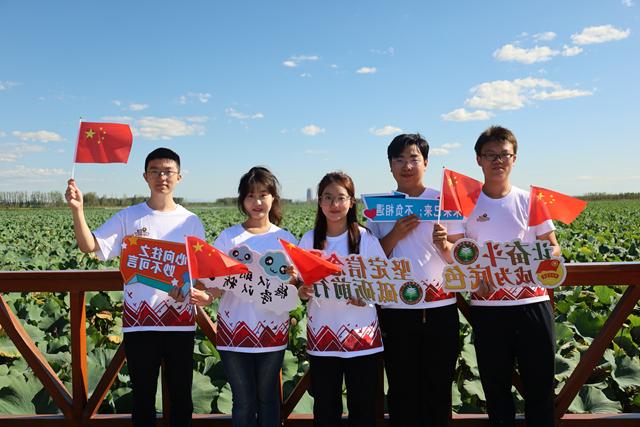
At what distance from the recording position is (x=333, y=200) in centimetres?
265

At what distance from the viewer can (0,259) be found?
10.0 m

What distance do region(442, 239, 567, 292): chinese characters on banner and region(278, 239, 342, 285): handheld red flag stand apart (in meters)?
0.66

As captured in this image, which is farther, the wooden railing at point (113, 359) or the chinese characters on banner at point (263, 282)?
the wooden railing at point (113, 359)

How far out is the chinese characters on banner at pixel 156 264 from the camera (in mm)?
2654

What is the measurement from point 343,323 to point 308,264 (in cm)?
38

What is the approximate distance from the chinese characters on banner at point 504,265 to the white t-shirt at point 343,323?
1.38ft

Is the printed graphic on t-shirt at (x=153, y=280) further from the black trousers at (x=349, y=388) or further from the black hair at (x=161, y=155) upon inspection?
the black trousers at (x=349, y=388)

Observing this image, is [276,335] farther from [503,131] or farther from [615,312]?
[615,312]

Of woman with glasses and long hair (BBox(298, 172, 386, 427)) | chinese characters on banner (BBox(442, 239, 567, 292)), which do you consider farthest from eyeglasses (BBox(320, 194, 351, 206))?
chinese characters on banner (BBox(442, 239, 567, 292))

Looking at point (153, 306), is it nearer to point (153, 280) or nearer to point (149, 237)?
point (153, 280)

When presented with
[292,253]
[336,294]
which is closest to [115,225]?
[292,253]

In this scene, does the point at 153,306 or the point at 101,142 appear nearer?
the point at 153,306

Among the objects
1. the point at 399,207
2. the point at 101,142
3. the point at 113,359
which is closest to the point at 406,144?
the point at 399,207

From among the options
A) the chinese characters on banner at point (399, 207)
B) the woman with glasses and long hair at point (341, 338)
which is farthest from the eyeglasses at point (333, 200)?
the chinese characters on banner at point (399, 207)
